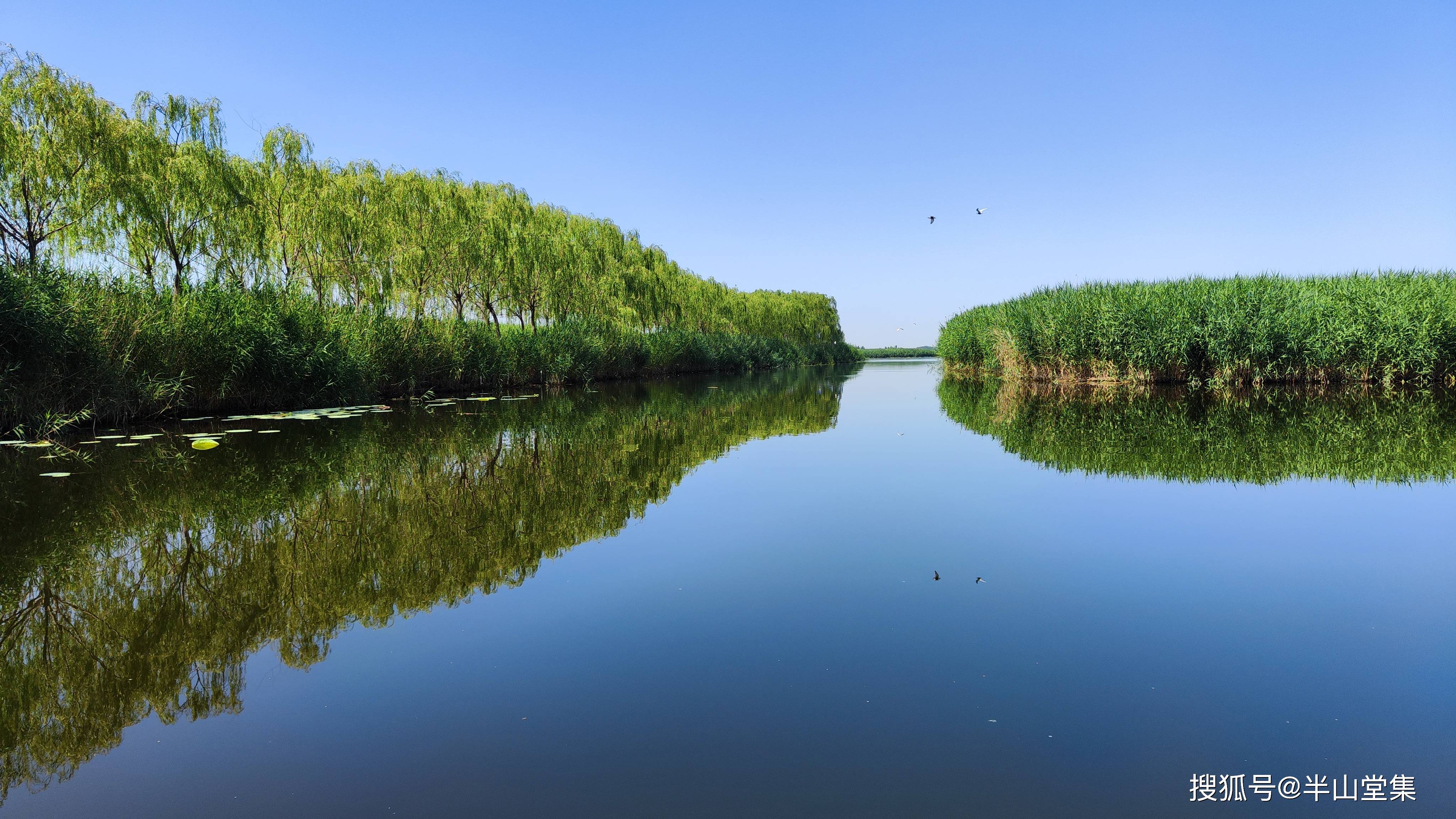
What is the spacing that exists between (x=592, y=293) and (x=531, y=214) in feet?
12.0

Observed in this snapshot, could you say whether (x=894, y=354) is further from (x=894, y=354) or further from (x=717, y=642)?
(x=717, y=642)

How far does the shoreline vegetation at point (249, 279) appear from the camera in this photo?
32.0 ft

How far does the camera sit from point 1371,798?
2.07 m

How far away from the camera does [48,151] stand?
1300cm

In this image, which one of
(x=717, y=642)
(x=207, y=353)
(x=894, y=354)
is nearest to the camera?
(x=717, y=642)

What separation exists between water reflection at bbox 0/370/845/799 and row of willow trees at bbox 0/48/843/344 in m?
6.12

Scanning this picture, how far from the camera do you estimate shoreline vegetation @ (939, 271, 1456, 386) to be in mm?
18031

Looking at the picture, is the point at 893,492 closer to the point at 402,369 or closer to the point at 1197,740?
the point at 1197,740

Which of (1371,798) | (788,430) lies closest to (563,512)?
(1371,798)

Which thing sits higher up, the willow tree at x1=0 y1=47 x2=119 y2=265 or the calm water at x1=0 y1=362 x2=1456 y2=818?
the willow tree at x1=0 y1=47 x2=119 y2=265

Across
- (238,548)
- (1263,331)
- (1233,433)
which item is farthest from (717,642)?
(1263,331)

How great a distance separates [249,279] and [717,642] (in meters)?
18.2

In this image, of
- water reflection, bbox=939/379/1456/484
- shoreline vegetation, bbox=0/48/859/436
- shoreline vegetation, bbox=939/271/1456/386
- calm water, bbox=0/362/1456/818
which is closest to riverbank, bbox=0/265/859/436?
shoreline vegetation, bbox=0/48/859/436

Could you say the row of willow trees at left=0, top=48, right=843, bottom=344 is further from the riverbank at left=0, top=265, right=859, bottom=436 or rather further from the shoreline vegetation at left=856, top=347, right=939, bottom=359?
the shoreline vegetation at left=856, top=347, right=939, bottom=359
